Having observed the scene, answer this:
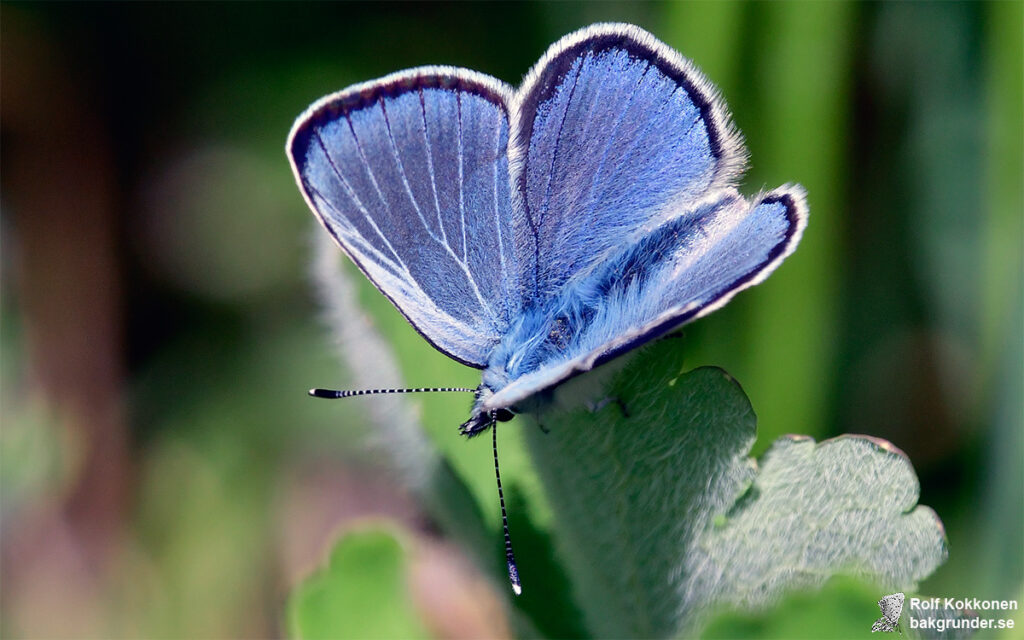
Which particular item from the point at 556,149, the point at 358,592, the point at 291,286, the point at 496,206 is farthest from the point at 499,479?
the point at 291,286

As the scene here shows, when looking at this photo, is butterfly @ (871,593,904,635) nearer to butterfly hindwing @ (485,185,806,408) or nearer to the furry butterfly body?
butterfly hindwing @ (485,185,806,408)

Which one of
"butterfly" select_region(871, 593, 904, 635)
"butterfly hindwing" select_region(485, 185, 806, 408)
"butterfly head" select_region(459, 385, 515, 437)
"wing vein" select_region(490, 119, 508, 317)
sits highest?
"wing vein" select_region(490, 119, 508, 317)

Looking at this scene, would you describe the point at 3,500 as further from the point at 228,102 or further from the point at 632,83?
the point at 632,83

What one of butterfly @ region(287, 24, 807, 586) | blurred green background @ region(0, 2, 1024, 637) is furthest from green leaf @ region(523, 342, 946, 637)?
blurred green background @ region(0, 2, 1024, 637)

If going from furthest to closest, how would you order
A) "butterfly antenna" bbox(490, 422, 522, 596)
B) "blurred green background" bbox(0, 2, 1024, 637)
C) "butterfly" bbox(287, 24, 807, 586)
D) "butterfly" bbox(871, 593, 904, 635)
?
"blurred green background" bbox(0, 2, 1024, 637) → "butterfly" bbox(287, 24, 807, 586) → "butterfly antenna" bbox(490, 422, 522, 596) → "butterfly" bbox(871, 593, 904, 635)

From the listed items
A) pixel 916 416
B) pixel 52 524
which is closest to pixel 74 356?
pixel 52 524

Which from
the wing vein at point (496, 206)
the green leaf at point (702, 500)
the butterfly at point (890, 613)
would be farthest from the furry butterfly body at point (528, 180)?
the butterfly at point (890, 613)
